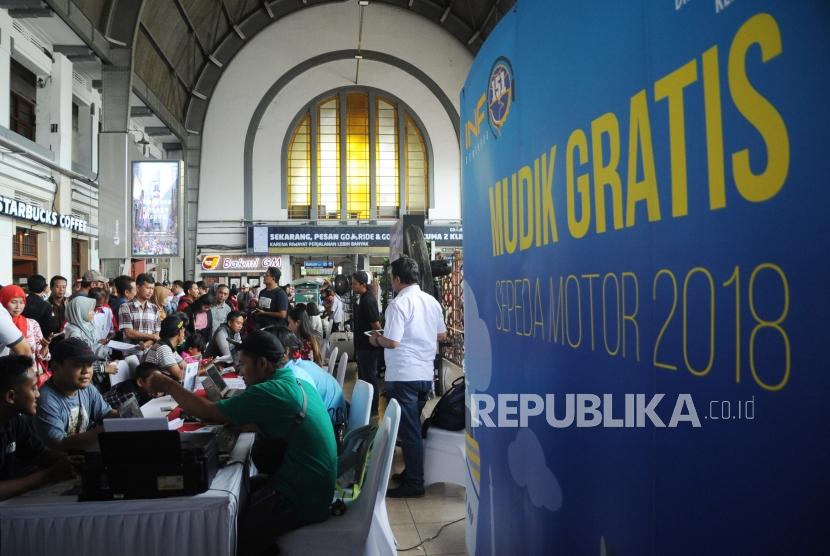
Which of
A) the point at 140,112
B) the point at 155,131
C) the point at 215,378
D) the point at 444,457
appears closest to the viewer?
the point at 215,378

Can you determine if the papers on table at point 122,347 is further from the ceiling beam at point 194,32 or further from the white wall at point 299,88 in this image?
the white wall at point 299,88

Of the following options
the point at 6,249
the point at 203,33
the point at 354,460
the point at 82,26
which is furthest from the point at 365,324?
the point at 203,33

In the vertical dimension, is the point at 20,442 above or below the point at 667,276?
below

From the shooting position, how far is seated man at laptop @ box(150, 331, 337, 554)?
2.26 m

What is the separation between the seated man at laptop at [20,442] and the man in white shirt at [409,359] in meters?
1.91

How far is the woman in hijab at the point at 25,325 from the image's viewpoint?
4.65 m

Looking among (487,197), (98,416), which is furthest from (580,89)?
(98,416)

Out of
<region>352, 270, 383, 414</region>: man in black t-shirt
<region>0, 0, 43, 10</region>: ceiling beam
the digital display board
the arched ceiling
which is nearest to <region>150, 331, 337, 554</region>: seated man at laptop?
<region>352, 270, 383, 414</region>: man in black t-shirt

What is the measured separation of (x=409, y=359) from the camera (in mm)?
3785

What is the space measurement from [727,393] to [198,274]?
65.2 feet

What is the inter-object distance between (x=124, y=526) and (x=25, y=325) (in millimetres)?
3711

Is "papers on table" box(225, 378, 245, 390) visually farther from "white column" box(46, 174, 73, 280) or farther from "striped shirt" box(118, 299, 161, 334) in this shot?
"white column" box(46, 174, 73, 280)

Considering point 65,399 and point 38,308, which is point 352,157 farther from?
point 65,399

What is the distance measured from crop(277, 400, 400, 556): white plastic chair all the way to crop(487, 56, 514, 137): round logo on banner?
1.30m
